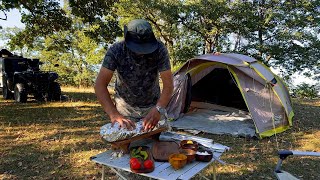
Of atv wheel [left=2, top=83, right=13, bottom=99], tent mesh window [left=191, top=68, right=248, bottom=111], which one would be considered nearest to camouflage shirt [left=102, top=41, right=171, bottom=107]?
tent mesh window [left=191, top=68, right=248, bottom=111]

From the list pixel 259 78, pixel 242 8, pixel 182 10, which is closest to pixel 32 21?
pixel 259 78

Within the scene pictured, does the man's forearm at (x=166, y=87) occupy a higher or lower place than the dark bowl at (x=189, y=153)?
higher

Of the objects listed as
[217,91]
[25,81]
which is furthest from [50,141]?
[217,91]

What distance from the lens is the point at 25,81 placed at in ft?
25.7

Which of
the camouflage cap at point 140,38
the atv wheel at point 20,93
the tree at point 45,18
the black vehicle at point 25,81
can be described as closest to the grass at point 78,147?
the atv wheel at point 20,93

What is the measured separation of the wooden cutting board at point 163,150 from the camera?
6.88 ft

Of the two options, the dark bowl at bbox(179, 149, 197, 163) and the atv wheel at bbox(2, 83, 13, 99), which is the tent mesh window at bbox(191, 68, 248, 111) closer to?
the dark bowl at bbox(179, 149, 197, 163)

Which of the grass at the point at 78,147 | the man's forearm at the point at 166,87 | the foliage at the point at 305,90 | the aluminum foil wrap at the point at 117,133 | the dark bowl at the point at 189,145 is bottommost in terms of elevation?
the grass at the point at 78,147

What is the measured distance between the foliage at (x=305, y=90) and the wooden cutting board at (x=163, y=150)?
14.0 meters

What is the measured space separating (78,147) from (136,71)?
98.9 inches

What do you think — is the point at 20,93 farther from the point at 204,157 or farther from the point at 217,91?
the point at 204,157

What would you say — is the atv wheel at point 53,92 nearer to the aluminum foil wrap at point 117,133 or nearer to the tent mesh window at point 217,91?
the tent mesh window at point 217,91

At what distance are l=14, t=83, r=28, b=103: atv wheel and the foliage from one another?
1240cm

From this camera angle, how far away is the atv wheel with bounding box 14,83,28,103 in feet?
25.3
